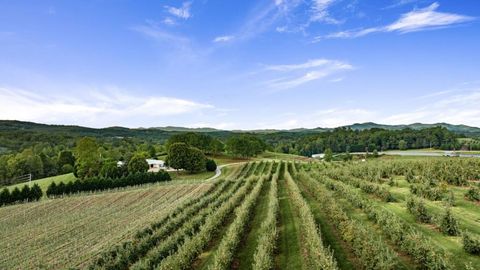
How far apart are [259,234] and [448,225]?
40.3ft

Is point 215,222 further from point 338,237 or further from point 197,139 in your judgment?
point 197,139

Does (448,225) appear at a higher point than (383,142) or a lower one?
lower

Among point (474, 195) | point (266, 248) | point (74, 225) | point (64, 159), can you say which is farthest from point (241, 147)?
point (266, 248)

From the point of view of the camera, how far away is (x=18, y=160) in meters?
110

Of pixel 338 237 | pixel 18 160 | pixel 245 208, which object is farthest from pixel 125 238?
pixel 18 160

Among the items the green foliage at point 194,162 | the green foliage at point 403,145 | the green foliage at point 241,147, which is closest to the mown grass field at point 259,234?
the green foliage at point 194,162

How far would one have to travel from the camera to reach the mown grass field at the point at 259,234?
56.3ft

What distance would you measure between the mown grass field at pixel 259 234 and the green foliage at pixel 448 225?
353 millimetres

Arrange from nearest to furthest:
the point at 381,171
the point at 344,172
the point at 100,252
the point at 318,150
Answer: the point at 100,252 → the point at 381,171 → the point at 344,172 → the point at 318,150

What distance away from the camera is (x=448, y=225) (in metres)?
20.6

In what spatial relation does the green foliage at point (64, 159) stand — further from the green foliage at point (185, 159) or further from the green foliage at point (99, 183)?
the green foliage at point (99, 183)

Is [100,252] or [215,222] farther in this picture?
[215,222]

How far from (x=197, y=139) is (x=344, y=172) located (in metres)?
66.6

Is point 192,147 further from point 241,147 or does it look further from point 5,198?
point 5,198
